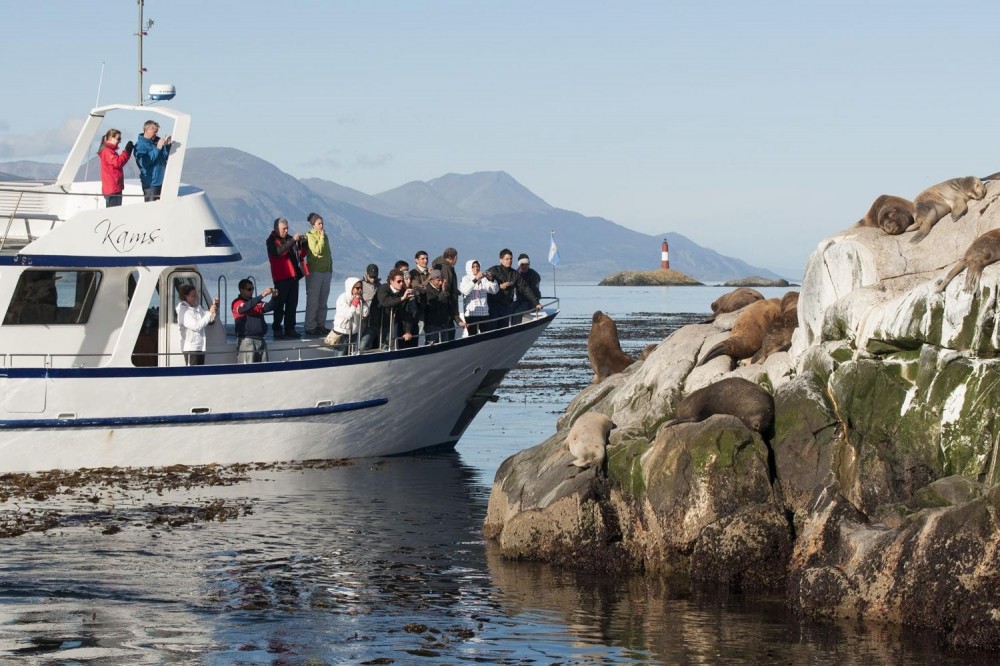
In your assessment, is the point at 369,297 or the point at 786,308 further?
the point at 369,297

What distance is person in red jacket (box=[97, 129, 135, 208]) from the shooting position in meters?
21.2

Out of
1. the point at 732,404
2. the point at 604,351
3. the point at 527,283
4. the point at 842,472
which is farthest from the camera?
the point at 527,283

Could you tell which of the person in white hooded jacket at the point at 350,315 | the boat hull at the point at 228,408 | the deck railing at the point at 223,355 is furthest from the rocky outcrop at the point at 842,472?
the person in white hooded jacket at the point at 350,315

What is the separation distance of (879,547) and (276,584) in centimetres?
600

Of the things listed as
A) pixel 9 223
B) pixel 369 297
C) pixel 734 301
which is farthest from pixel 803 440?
pixel 9 223

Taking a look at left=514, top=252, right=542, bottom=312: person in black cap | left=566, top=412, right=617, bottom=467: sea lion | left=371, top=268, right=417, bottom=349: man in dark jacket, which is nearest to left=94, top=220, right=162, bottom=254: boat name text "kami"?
left=371, top=268, right=417, bottom=349: man in dark jacket

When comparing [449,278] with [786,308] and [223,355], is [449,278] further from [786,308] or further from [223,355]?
[786,308]

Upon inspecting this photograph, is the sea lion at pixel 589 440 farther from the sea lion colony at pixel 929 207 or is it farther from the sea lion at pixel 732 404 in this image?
the sea lion colony at pixel 929 207

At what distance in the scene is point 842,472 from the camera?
1459 cm

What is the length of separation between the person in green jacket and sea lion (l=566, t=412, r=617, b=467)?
7691mm

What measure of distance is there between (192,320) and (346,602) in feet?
27.9

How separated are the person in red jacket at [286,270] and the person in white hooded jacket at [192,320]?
192 cm

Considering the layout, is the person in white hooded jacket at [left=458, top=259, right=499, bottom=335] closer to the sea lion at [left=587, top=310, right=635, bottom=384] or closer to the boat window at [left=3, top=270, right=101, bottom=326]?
the sea lion at [left=587, top=310, right=635, bottom=384]

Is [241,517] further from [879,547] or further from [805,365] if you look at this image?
[879,547]
